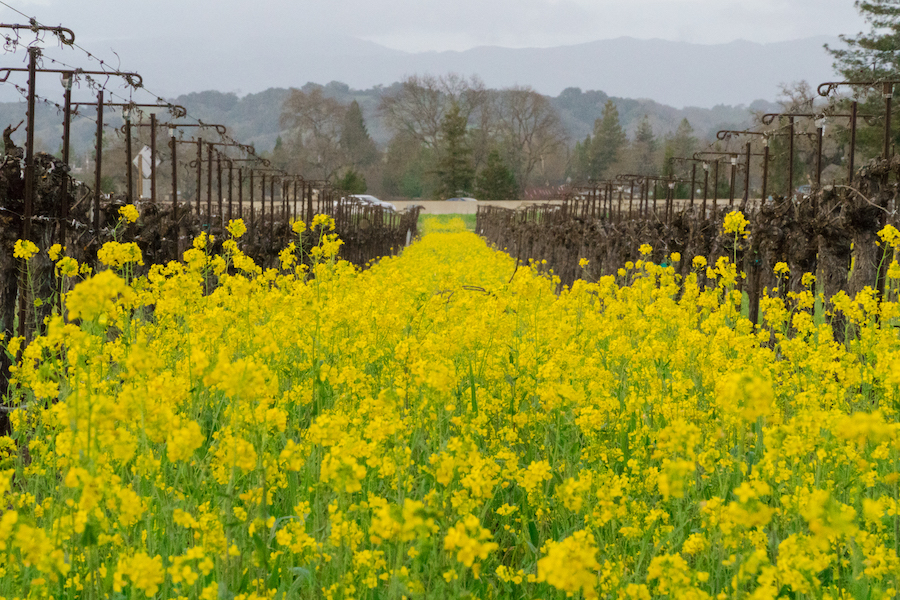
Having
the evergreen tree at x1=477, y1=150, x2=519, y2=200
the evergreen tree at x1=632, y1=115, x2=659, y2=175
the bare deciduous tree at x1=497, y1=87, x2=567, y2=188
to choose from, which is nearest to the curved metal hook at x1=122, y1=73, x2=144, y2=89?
the evergreen tree at x1=477, y1=150, x2=519, y2=200

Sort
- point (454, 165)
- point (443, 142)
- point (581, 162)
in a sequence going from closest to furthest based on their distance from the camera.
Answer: point (454, 165) → point (443, 142) → point (581, 162)

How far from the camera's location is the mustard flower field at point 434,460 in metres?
2.08

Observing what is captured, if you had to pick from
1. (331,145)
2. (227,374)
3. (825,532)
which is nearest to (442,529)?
(227,374)

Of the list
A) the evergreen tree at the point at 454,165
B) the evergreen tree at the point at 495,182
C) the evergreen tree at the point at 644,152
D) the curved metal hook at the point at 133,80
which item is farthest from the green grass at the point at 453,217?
the curved metal hook at the point at 133,80

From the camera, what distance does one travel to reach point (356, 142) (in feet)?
267

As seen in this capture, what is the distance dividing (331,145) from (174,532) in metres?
78.8

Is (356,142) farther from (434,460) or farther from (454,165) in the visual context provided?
(434,460)

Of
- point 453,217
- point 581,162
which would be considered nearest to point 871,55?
point 453,217

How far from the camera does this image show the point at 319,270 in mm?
6340

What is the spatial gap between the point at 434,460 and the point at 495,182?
6605 cm

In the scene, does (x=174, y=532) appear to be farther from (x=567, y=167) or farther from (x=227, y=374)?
(x=567, y=167)

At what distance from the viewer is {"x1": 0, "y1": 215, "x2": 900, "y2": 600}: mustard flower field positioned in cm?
208

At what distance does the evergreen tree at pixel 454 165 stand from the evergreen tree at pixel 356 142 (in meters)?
12.5

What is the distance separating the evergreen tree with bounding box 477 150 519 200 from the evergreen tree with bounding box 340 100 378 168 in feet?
57.3
